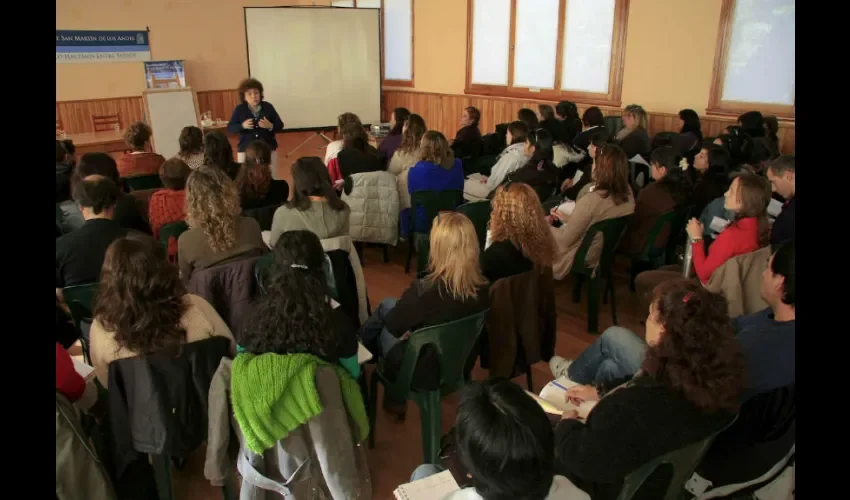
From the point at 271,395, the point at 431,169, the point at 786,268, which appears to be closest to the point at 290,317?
the point at 271,395

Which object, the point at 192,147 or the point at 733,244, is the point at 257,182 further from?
the point at 733,244

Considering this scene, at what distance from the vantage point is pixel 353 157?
453 cm

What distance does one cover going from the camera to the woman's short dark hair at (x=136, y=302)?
1.88 metres

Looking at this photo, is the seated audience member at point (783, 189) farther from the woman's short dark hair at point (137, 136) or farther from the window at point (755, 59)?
the woman's short dark hair at point (137, 136)

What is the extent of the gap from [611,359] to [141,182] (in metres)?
3.53

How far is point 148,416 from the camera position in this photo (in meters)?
1.85

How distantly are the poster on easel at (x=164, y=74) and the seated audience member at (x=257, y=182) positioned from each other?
6.84 meters

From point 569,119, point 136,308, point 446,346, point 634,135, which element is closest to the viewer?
point 136,308

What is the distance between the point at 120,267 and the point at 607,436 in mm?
1573

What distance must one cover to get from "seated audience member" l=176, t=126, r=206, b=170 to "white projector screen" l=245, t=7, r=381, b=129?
5369mm

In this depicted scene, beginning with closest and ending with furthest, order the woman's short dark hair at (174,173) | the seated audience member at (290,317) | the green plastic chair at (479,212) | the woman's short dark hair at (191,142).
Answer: the seated audience member at (290,317), the woman's short dark hair at (174,173), the green plastic chair at (479,212), the woman's short dark hair at (191,142)

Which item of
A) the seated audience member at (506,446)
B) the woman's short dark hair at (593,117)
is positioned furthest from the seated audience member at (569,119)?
the seated audience member at (506,446)

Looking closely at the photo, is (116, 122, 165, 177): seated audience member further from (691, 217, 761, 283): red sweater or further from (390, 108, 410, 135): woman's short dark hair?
(691, 217, 761, 283): red sweater
